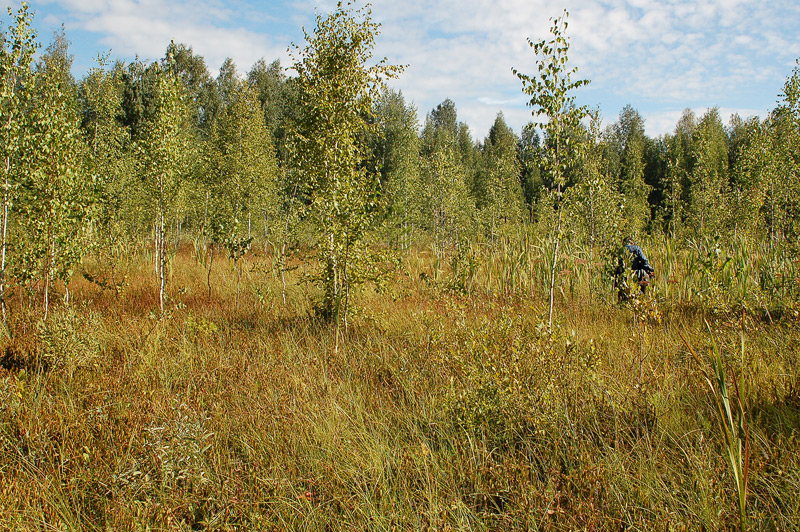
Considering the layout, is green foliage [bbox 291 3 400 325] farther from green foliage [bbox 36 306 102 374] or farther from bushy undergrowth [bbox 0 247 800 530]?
green foliage [bbox 36 306 102 374]

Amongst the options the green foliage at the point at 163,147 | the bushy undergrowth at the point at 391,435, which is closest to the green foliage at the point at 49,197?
the green foliage at the point at 163,147

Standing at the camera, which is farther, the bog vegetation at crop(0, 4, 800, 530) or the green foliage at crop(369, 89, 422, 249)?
the green foliage at crop(369, 89, 422, 249)

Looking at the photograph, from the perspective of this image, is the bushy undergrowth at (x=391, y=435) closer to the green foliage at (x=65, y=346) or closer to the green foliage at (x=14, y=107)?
the green foliage at (x=65, y=346)

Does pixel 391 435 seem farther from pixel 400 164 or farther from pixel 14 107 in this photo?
pixel 400 164

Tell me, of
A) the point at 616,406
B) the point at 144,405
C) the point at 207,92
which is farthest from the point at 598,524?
the point at 207,92

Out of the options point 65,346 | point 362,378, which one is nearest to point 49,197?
point 65,346

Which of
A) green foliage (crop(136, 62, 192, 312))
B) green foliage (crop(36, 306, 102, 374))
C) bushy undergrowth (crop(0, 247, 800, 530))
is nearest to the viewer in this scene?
bushy undergrowth (crop(0, 247, 800, 530))

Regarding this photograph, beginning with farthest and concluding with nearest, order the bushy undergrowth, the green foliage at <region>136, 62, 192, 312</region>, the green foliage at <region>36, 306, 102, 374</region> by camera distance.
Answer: the green foliage at <region>136, 62, 192, 312</region>, the green foliage at <region>36, 306, 102, 374</region>, the bushy undergrowth

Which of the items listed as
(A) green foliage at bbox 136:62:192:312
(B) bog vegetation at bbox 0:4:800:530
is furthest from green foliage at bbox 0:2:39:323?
(A) green foliage at bbox 136:62:192:312

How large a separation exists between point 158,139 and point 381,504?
22.2 feet

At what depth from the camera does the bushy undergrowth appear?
268cm

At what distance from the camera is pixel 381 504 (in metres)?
2.77

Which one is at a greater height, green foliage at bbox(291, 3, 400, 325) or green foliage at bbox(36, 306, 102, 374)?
green foliage at bbox(291, 3, 400, 325)

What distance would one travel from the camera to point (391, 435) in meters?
3.58
